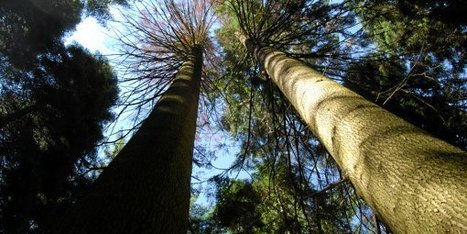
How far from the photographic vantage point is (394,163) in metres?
1.36

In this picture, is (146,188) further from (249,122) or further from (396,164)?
(249,122)

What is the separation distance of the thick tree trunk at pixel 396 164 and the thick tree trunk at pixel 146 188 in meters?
0.91

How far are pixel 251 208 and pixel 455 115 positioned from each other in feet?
10.4

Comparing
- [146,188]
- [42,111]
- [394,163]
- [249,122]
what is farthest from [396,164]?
[42,111]

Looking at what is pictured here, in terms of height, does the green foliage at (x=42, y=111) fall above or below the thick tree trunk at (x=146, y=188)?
above

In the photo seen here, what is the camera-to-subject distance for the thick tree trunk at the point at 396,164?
1.07 metres

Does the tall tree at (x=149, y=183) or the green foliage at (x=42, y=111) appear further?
the green foliage at (x=42, y=111)

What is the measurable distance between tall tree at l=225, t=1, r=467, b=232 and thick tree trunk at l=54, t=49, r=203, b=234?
0.91 m

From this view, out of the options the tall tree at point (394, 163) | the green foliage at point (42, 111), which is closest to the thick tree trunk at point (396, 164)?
the tall tree at point (394, 163)

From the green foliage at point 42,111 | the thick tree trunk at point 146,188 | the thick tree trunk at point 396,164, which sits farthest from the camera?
the green foliage at point 42,111

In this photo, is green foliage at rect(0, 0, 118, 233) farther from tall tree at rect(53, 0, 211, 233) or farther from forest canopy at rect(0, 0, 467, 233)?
tall tree at rect(53, 0, 211, 233)

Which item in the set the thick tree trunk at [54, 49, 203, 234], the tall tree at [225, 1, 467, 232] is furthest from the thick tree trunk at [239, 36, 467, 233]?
the thick tree trunk at [54, 49, 203, 234]

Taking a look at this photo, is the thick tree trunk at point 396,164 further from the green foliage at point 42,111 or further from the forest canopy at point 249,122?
the green foliage at point 42,111

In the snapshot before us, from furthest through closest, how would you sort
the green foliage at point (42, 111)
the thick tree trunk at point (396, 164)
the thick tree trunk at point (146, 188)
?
1. the green foliage at point (42, 111)
2. the thick tree trunk at point (146, 188)
3. the thick tree trunk at point (396, 164)
